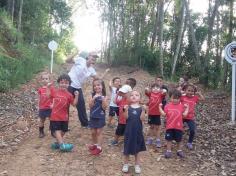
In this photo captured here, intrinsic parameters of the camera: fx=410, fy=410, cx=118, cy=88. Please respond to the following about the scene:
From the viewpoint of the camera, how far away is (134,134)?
6824 millimetres

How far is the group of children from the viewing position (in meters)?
6.87

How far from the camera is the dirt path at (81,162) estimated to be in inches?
267

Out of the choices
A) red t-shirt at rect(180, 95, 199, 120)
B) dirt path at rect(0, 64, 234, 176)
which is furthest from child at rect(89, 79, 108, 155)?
red t-shirt at rect(180, 95, 199, 120)

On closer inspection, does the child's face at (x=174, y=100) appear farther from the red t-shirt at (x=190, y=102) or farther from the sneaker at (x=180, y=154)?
the sneaker at (x=180, y=154)

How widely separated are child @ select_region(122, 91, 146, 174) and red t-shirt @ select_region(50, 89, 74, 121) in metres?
1.41

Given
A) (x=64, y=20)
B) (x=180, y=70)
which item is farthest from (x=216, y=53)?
(x=64, y=20)

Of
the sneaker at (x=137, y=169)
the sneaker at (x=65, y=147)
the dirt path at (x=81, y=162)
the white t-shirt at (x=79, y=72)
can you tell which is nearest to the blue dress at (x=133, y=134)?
the sneaker at (x=137, y=169)

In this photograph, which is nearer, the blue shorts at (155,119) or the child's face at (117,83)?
the blue shorts at (155,119)

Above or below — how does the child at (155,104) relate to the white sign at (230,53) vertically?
below

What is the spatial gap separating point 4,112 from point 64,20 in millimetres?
22386

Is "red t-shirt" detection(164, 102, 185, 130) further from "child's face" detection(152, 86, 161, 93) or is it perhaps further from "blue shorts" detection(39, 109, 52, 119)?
"blue shorts" detection(39, 109, 52, 119)

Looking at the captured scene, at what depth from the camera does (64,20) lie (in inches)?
1267

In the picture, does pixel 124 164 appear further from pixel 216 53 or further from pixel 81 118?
pixel 216 53

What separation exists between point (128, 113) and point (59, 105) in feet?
4.96
